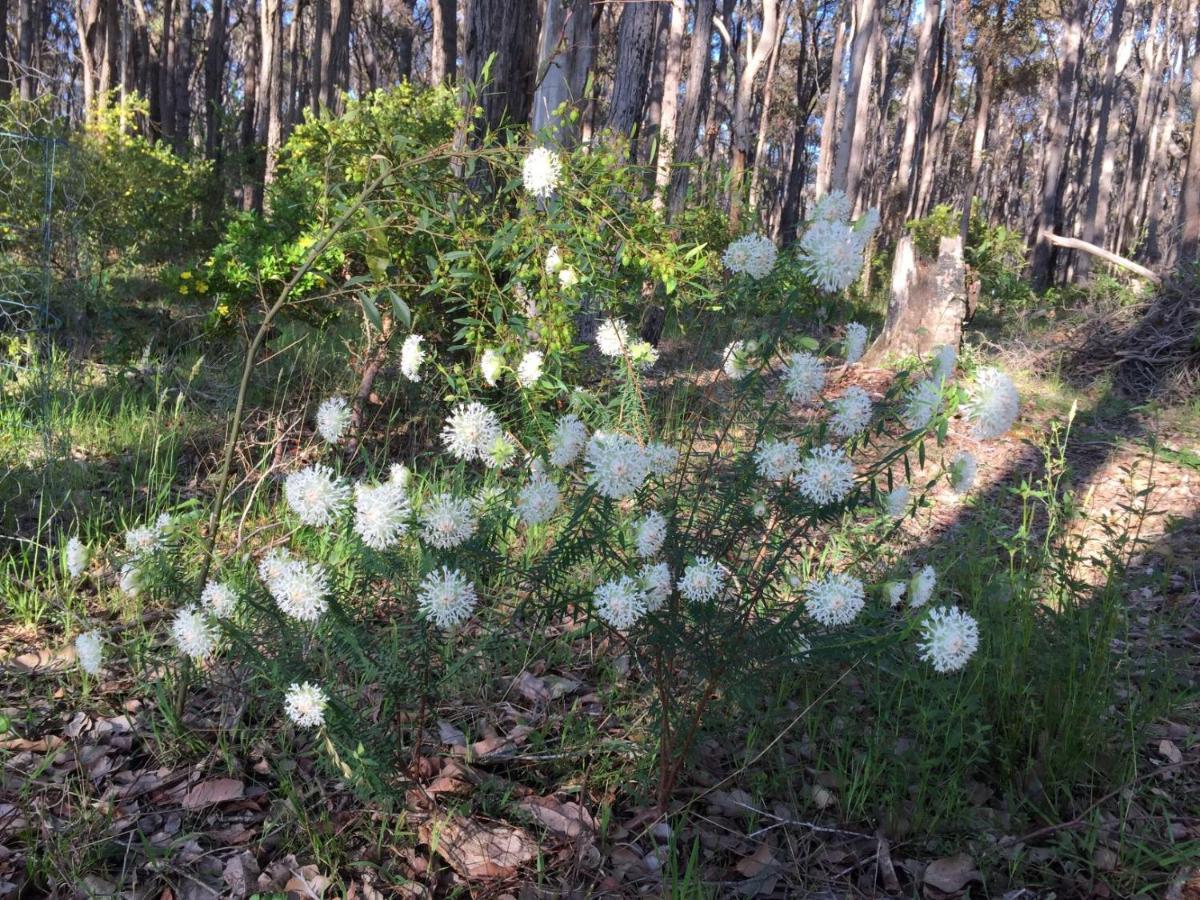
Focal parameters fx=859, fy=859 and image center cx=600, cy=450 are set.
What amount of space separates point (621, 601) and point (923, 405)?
2.13 ft

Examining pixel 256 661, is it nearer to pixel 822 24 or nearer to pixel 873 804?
pixel 873 804

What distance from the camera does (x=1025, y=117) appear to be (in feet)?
106

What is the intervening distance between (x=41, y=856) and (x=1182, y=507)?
4.81m

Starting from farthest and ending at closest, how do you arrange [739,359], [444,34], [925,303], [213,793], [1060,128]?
[1060,128], [444,34], [925,303], [213,793], [739,359]

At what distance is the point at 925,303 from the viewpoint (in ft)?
23.6

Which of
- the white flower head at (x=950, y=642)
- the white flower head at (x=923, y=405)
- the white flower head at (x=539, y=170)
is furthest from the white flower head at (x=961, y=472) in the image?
the white flower head at (x=539, y=170)

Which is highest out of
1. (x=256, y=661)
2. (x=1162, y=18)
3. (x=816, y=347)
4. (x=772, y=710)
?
(x=1162, y=18)

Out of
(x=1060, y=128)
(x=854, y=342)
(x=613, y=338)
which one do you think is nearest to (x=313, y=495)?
A: (x=613, y=338)

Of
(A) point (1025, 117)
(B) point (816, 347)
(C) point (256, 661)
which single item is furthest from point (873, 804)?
(A) point (1025, 117)

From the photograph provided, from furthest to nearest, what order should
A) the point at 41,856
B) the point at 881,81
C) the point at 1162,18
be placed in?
the point at 881,81 → the point at 1162,18 → the point at 41,856

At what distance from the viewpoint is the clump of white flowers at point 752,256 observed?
1.68m

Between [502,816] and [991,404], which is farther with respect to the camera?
[502,816]

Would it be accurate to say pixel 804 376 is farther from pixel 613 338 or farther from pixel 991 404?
pixel 613 338

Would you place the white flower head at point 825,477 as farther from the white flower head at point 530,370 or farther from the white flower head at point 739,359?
the white flower head at point 530,370
